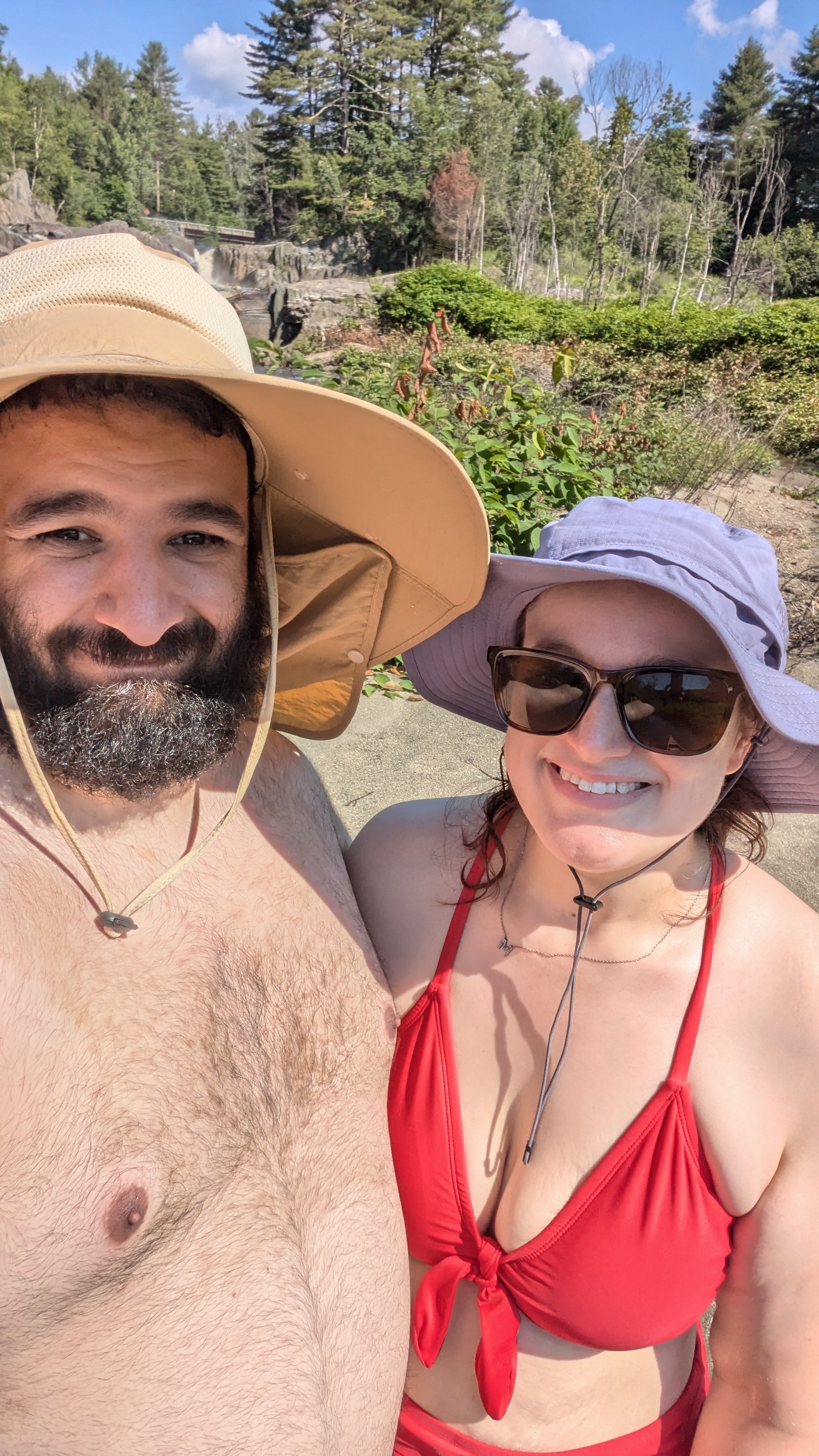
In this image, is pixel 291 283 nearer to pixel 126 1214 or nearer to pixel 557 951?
pixel 557 951

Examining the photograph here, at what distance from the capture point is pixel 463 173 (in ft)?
122

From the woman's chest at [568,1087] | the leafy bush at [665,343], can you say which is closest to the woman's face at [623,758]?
the woman's chest at [568,1087]

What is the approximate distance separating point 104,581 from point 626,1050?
110 cm

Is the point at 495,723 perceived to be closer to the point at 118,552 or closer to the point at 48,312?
the point at 118,552

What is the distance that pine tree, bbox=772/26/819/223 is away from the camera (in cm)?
4009

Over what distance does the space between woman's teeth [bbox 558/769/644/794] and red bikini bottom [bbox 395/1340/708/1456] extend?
1.08m

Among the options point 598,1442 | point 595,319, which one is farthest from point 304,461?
point 595,319

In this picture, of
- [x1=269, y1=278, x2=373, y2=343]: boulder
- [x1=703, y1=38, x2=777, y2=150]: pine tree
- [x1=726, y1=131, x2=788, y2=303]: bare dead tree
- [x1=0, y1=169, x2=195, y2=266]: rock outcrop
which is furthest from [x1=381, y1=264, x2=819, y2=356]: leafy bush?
[x1=703, y1=38, x2=777, y2=150]: pine tree

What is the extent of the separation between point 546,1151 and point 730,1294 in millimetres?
349

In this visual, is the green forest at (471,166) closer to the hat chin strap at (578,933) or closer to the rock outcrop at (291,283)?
the rock outcrop at (291,283)

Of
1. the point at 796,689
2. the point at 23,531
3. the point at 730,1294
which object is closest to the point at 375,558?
the point at 23,531

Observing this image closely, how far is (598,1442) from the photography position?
4.90 feet

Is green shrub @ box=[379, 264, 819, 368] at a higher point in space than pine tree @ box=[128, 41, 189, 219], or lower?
lower

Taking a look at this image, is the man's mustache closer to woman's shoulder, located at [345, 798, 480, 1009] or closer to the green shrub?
woman's shoulder, located at [345, 798, 480, 1009]
